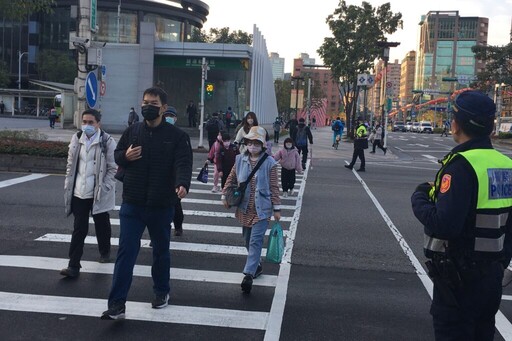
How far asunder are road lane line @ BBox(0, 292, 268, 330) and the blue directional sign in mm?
8670

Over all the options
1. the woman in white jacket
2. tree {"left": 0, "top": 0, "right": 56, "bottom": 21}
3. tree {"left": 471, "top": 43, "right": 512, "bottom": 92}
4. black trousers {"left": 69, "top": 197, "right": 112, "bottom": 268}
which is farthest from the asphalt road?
tree {"left": 471, "top": 43, "right": 512, "bottom": 92}

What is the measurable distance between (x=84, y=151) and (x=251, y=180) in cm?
215

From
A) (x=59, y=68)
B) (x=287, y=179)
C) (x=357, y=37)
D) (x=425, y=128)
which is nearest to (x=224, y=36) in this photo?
(x=59, y=68)

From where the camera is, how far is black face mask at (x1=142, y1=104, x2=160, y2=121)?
5184 mm

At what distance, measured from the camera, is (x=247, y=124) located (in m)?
11.5

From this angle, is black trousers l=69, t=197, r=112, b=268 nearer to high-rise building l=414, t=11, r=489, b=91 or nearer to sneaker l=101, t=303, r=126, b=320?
sneaker l=101, t=303, r=126, b=320

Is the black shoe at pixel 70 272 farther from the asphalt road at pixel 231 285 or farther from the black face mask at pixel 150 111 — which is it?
the black face mask at pixel 150 111

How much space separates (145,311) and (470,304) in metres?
3.35

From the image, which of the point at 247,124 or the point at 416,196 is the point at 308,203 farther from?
the point at 416,196

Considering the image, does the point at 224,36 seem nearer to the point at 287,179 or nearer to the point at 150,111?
the point at 287,179

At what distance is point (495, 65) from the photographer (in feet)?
156

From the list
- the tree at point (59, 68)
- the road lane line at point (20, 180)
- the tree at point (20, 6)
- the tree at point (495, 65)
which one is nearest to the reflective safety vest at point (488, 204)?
the road lane line at point (20, 180)

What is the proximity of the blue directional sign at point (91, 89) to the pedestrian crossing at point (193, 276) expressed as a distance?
414 cm

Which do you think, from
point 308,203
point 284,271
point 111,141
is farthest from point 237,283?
point 308,203
